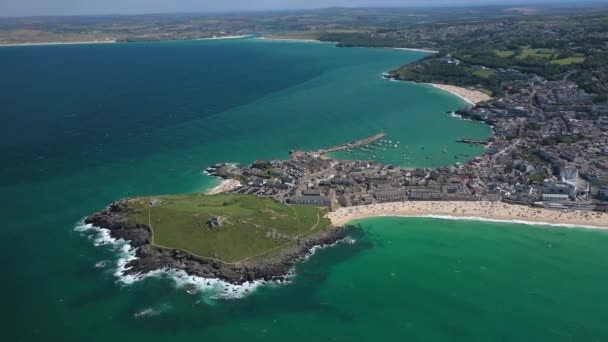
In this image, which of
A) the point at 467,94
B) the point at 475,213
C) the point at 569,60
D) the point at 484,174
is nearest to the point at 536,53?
the point at 569,60

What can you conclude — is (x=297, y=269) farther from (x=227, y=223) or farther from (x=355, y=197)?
(x=355, y=197)

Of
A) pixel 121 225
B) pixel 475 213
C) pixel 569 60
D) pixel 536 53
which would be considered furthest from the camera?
pixel 536 53

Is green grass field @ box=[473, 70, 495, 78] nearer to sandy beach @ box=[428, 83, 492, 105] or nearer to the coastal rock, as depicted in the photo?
sandy beach @ box=[428, 83, 492, 105]

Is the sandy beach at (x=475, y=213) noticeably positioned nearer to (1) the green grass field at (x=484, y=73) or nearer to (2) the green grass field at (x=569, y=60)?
(1) the green grass field at (x=484, y=73)

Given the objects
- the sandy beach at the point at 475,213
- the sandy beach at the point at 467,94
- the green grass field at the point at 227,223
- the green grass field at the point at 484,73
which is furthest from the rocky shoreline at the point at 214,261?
the green grass field at the point at 484,73

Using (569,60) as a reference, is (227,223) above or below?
below

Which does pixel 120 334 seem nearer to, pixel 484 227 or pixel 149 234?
pixel 149 234
